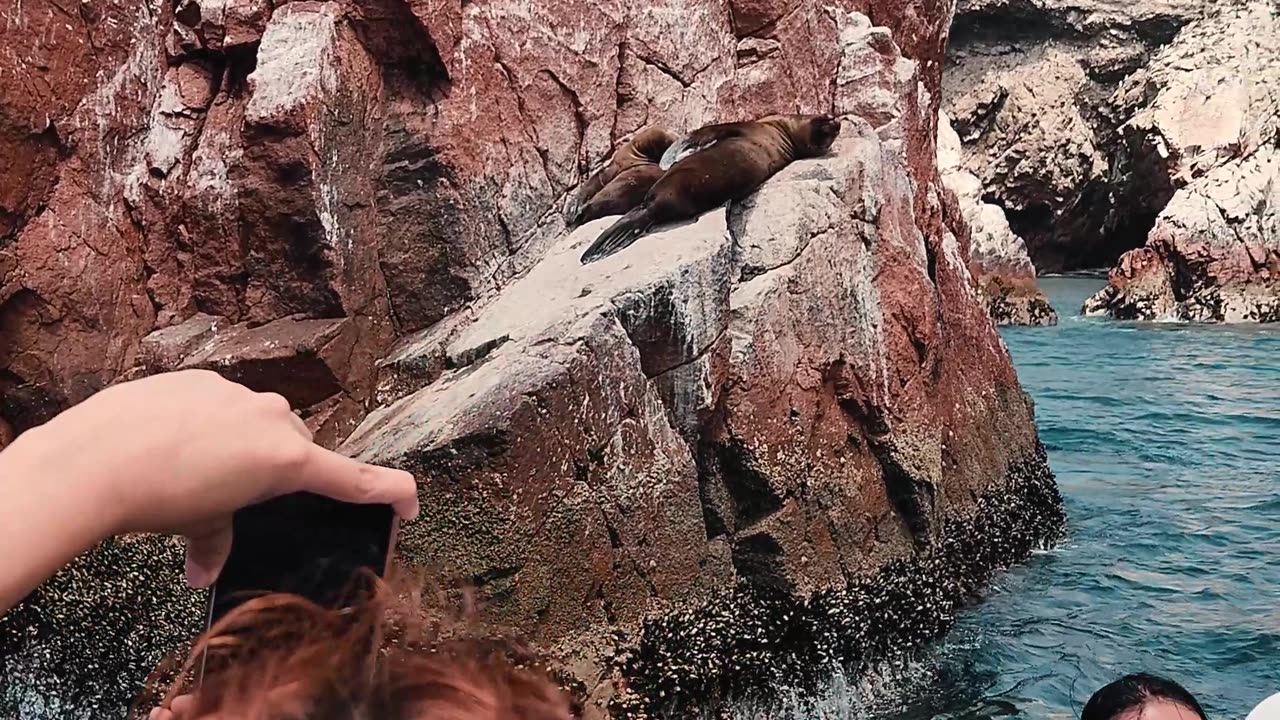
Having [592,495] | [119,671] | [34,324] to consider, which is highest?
[34,324]

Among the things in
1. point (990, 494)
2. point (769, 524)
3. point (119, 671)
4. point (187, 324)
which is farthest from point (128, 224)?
point (990, 494)

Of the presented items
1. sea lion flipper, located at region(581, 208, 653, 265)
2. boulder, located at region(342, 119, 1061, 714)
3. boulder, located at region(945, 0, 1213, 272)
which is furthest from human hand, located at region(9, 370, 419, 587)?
boulder, located at region(945, 0, 1213, 272)

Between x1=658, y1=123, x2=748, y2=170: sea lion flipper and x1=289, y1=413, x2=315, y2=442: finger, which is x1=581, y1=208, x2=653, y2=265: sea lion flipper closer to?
x1=658, y1=123, x2=748, y2=170: sea lion flipper

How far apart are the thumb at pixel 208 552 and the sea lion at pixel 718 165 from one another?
456 cm

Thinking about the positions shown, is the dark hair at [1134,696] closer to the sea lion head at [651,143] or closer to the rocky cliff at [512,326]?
the rocky cliff at [512,326]

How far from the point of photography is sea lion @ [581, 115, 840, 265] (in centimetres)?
574

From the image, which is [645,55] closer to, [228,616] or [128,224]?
[128,224]

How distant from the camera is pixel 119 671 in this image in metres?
5.00

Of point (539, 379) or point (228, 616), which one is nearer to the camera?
point (228, 616)

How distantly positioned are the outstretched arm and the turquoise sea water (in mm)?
4683

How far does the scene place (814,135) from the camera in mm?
6566

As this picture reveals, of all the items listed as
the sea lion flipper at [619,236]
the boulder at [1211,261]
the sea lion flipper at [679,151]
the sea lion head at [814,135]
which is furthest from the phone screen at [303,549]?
the boulder at [1211,261]

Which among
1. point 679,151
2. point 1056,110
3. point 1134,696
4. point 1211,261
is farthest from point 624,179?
point 1056,110

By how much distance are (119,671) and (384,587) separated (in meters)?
4.41
